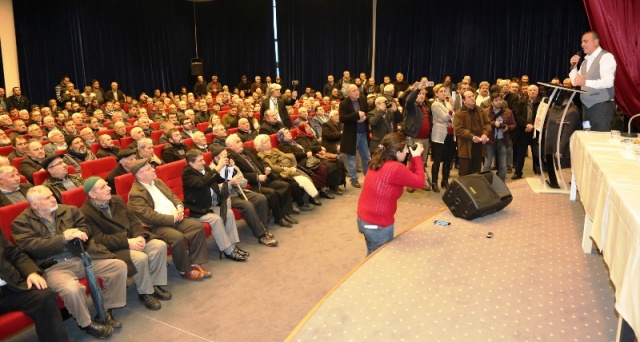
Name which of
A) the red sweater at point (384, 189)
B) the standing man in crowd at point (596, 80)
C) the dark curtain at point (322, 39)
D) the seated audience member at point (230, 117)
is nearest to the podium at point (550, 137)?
the standing man in crowd at point (596, 80)

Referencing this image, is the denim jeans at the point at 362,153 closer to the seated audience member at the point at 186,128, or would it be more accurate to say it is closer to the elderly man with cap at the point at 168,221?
the seated audience member at the point at 186,128

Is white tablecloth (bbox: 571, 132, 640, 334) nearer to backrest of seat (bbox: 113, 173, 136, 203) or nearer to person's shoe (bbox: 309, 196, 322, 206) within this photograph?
person's shoe (bbox: 309, 196, 322, 206)

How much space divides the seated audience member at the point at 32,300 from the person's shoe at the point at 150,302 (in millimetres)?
622

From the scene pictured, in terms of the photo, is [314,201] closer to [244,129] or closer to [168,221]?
[244,129]

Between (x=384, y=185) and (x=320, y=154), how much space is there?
10.8 feet

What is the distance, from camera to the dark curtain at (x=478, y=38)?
11.9 metres

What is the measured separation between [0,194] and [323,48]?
12.9m

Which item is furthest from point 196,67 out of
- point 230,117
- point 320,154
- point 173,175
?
point 173,175

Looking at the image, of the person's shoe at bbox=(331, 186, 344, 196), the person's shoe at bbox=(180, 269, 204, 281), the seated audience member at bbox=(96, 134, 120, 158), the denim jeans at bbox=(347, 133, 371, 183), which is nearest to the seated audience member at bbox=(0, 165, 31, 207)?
the person's shoe at bbox=(180, 269, 204, 281)

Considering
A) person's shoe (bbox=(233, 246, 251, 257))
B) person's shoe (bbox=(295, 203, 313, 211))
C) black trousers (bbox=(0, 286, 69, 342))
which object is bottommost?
person's shoe (bbox=(295, 203, 313, 211))

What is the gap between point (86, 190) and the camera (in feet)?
11.2

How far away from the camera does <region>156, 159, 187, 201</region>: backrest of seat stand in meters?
4.39

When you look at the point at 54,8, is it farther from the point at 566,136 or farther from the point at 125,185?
the point at 566,136

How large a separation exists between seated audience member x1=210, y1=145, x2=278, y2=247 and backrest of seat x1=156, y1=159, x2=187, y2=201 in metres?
0.32
